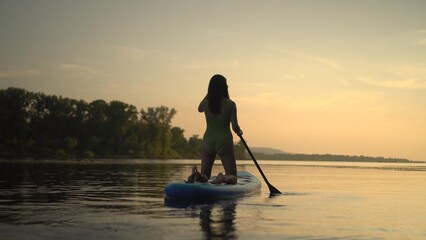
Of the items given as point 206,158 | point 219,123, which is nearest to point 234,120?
point 219,123

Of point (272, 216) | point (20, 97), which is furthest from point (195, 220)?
point (20, 97)

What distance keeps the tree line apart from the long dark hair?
9286cm

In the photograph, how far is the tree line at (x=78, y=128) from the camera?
10506 cm

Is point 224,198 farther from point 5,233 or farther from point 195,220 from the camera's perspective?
point 5,233

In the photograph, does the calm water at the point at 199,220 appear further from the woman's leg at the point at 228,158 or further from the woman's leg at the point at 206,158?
the woman's leg at the point at 206,158

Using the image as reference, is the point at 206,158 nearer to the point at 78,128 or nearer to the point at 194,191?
the point at 194,191

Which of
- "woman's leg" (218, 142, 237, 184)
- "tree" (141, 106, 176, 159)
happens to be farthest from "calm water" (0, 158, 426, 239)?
"tree" (141, 106, 176, 159)

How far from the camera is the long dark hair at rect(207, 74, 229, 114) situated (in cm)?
1192

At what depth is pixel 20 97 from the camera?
109062 millimetres

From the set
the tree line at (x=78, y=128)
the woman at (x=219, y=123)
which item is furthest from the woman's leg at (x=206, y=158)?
the tree line at (x=78, y=128)

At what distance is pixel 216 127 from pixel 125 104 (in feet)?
386

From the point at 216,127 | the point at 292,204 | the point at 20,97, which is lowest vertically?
the point at 292,204

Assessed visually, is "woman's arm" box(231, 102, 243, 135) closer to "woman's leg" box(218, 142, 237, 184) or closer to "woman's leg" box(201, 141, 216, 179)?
"woman's leg" box(218, 142, 237, 184)

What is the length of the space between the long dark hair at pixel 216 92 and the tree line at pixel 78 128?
92.9 meters
